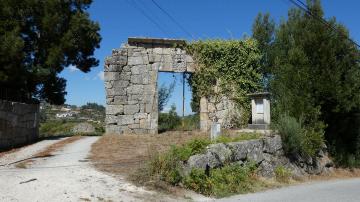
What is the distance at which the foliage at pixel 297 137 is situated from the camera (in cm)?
1522

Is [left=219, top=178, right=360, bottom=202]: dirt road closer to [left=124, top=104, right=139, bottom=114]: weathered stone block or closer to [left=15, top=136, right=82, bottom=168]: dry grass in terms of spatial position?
[left=15, top=136, right=82, bottom=168]: dry grass

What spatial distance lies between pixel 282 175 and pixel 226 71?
723 cm

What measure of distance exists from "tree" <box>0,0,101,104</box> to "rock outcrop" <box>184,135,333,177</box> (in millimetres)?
8073

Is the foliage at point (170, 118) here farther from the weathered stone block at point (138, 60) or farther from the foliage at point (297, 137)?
the foliage at point (297, 137)

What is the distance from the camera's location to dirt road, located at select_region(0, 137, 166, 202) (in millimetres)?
8219

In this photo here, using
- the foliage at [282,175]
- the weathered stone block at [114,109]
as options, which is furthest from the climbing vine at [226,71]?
the foliage at [282,175]

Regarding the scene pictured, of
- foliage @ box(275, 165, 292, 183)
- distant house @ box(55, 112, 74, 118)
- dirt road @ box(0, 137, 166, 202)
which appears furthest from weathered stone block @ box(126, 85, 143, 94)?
distant house @ box(55, 112, 74, 118)

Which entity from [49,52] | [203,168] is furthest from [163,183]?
[49,52]

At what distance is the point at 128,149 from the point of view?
47.9ft

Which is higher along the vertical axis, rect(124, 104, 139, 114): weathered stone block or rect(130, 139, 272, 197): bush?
rect(124, 104, 139, 114): weathered stone block

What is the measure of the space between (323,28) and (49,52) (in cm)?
1092

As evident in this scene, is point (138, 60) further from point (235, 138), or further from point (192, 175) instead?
point (192, 175)

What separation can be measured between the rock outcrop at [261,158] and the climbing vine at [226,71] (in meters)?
4.48

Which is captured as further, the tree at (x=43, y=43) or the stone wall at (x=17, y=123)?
the tree at (x=43, y=43)
